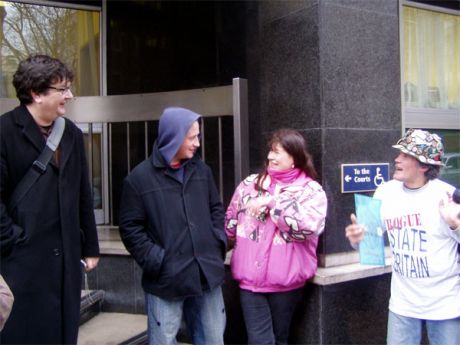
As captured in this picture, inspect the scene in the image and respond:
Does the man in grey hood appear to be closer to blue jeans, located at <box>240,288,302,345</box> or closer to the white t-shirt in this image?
blue jeans, located at <box>240,288,302,345</box>

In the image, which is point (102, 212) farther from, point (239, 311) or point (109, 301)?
point (239, 311)

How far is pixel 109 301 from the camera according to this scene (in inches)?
170

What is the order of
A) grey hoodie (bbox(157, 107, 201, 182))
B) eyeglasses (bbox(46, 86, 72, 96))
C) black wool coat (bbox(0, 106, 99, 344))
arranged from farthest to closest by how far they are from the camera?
grey hoodie (bbox(157, 107, 201, 182))
eyeglasses (bbox(46, 86, 72, 96))
black wool coat (bbox(0, 106, 99, 344))

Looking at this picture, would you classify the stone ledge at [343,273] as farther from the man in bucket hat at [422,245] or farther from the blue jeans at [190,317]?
the blue jeans at [190,317]

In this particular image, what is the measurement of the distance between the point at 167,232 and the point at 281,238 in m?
0.76

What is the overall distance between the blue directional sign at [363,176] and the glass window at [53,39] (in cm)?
334

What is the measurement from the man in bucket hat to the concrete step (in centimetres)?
200

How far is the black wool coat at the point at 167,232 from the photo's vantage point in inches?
107

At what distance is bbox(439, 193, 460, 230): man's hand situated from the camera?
2.60 meters

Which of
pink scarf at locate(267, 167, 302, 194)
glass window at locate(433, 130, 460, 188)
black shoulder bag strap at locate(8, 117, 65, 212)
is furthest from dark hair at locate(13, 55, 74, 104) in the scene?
glass window at locate(433, 130, 460, 188)

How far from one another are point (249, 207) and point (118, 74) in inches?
127

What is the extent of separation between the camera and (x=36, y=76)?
2480 millimetres

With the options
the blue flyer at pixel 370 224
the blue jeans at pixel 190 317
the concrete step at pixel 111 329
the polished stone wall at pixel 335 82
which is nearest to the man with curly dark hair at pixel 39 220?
the blue jeans at pixel 190 317

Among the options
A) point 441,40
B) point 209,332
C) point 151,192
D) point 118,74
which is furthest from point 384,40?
point 118,74
